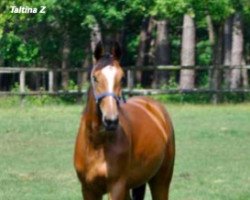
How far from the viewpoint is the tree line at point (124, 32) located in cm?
3347

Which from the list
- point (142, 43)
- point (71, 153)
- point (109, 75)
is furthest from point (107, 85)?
point (142, 43)

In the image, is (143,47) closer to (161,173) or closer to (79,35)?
(79,35)

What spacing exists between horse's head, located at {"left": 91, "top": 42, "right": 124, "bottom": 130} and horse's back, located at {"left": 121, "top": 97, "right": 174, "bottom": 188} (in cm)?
52

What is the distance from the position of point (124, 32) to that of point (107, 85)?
44532 millimetres

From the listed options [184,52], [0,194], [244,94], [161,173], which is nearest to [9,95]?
[244,94]

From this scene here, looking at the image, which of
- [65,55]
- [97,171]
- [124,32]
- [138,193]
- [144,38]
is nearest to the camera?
[97,171]

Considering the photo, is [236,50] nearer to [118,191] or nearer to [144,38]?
[144,38]

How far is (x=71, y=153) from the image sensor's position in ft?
57.0

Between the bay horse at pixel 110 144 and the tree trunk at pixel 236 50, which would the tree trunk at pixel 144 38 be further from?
the bay horse at pixel 110 144

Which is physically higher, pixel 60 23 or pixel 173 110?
pixel 60 23

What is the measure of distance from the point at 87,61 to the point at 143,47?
2920mm

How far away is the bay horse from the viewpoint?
25.3 feet

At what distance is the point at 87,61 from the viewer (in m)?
49.1

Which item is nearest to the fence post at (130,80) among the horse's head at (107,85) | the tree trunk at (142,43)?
the tree trunk at (142,43)
